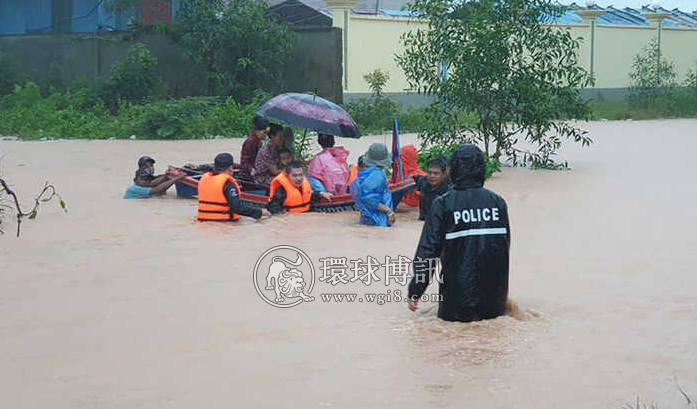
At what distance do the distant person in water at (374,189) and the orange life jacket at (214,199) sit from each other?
4.24 ft

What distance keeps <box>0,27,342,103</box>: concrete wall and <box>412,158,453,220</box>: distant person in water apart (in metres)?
12.8

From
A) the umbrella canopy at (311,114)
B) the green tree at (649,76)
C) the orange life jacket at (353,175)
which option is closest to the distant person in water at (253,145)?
the umbrella canopy at (311,114)

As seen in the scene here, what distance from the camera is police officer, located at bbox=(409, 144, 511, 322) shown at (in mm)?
5605

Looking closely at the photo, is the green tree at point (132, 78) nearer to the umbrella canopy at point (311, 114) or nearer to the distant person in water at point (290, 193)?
the umbrella canopy at point (311, 114)

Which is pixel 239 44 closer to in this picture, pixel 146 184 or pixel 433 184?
pixel 146 184

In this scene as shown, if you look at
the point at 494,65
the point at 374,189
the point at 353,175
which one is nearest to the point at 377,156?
the point at 374,189

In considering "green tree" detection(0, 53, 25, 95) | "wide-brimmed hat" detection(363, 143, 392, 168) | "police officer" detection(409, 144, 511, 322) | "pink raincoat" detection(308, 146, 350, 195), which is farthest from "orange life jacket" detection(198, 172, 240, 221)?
"green tree" detection(0, 53, 25, 95)

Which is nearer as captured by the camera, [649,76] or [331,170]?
[331,170]

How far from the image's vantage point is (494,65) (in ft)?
46.3

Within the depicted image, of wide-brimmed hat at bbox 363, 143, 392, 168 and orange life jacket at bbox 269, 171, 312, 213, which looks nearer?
wide-brimmed hat at bbox 363, 143, 392, 168

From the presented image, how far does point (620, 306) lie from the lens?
6.59 meters

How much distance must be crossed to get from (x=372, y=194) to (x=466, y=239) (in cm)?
384

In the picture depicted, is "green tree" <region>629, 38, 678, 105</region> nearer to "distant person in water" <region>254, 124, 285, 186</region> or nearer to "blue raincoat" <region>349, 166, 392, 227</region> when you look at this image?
"distant person in water" <region>254, 124, 285, 186</region>

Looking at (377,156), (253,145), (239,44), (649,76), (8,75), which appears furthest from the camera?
(649,76)
